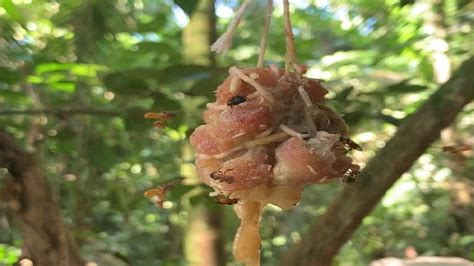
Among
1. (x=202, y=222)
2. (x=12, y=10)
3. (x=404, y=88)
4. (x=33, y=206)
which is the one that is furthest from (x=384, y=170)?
(x=12, y=10)

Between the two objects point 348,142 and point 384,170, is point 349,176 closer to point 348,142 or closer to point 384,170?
point 348,142

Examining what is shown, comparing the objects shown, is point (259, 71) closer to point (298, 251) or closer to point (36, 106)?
point (298, 251)

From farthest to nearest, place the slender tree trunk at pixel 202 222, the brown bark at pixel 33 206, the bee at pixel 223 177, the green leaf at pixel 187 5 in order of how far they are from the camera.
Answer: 1. the slender tree trunk at pixel 202 222
2. the brown bark at pixel 33 206
3. the green leaf at pixel 187 5
4. the bee at pixel 223 177

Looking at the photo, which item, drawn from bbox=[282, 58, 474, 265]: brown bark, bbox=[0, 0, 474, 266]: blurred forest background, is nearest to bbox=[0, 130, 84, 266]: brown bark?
bbox=[0, 0, 474, 266]: blurred forest background

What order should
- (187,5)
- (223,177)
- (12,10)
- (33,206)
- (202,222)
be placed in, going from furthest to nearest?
(202,222), (12,10), (33,206), (187,5), (223,177)

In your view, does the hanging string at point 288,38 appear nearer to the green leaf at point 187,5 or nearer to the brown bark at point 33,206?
the green leaf at point 187,5

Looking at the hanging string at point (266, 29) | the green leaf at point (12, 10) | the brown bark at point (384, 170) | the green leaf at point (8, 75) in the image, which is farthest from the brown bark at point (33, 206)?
the hanging string at point (266, 29)
